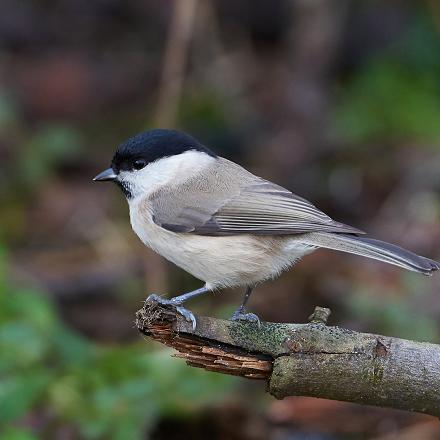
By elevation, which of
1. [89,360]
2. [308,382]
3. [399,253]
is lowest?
[89,360]

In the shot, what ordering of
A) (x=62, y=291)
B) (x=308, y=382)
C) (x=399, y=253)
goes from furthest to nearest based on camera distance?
(x=62, y=291)
(x=399, y=253)
(x=308, y=382)

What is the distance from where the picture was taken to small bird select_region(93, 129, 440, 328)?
3096 mm

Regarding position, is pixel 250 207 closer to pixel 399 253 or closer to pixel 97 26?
pixel 399 253

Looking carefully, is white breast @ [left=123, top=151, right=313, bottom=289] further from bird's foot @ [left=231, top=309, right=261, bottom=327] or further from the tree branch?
the tree branch

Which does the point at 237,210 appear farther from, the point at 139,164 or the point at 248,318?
the point at 248,318

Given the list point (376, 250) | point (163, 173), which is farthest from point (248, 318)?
point (163, 173)

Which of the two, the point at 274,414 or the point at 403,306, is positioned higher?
the point at 403,306

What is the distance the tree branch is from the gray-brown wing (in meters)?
0.59

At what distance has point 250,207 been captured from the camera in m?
3.26

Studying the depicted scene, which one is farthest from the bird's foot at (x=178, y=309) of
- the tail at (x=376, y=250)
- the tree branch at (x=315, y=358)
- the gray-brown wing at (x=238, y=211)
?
the tail at (x=376, y=250)

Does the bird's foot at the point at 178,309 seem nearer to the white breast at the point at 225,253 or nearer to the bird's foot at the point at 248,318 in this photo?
the bird's foot at the point at 248,318

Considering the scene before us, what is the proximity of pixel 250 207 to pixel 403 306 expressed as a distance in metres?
1.62

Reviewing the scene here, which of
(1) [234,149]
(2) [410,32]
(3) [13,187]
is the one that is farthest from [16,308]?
(2) [410,32]

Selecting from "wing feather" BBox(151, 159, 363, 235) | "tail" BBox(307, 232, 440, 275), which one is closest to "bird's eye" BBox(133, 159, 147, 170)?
"wing feather" BBox(151, 159, 363, 235)
